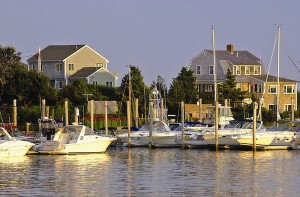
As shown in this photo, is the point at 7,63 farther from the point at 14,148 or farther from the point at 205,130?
the point at 14,148

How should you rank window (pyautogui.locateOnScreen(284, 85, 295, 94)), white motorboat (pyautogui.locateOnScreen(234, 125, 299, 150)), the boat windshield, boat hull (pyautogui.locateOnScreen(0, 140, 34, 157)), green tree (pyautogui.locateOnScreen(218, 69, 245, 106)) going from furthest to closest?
window (pyautogui.locateOnScreen(284, 85, 295, 94)), green tree (pyautogui.locateOnScreen(218, 69, 245, 106)), white motorboat (pyautogui.locateOnScreen(234, 125, 299, 150)), the boat windshield, boat hull (pyautogui.locateOnScreen(0, 140, 34, 157))

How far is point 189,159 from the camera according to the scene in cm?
6306

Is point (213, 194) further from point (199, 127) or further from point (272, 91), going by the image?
point (272, 91)

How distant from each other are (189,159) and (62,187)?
19.5 m

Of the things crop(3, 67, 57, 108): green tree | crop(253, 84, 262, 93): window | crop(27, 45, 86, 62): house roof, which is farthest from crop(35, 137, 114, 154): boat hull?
crop(27, 45, 86, 62): house roof

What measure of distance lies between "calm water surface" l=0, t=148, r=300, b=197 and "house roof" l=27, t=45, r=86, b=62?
5547cm

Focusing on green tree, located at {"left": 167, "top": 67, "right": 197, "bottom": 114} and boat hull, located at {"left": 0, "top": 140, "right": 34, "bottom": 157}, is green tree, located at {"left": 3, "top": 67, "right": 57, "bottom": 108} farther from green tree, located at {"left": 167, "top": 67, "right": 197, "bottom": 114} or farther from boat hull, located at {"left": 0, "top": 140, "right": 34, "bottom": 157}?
boat hull, located at {"left": 0, "top": 140, "right": 34, "bottom": 157}

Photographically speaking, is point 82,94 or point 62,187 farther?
point 82,94

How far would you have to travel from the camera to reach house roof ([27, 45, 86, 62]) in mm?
124750

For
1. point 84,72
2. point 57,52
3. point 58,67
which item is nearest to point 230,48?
point 84,72

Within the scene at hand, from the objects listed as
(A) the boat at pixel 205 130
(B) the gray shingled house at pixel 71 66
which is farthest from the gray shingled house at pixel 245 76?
(A) the boat at pixel 205 130

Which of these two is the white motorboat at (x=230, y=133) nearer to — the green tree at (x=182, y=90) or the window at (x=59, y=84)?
the green tree at (x=182, y=90)

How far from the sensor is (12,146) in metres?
62.8

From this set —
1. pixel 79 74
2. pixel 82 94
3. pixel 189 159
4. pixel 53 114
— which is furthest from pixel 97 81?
pixel 189 159
